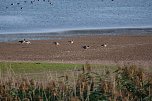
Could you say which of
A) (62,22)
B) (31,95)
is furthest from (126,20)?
(31,95)

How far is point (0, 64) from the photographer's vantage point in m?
21.5

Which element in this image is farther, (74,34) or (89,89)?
(74,34)

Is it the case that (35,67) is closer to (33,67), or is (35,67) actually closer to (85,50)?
(33,67)

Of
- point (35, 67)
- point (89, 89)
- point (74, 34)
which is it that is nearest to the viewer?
point (89, 89)

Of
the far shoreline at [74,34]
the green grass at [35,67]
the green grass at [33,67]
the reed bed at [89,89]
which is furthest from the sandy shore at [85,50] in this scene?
the reed bed at [89,89]

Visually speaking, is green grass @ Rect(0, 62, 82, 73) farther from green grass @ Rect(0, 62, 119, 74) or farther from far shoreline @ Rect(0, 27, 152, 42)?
far shoreline @ Rect(0, 27, 152, 42)

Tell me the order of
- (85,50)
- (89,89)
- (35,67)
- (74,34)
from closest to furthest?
(89,89) < (35,67) < (85,50) < (74,34)

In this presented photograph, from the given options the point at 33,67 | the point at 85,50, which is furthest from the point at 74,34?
the point at 33,67

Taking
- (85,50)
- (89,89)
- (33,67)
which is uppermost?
(89,89)

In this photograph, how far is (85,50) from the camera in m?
29.7

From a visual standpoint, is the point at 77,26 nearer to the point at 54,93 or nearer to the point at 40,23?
the point at 40,23

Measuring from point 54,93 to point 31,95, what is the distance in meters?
0.58

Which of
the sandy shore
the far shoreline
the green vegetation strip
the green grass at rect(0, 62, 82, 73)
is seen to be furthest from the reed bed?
the far shoreline

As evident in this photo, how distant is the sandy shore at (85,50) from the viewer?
2668 cm
